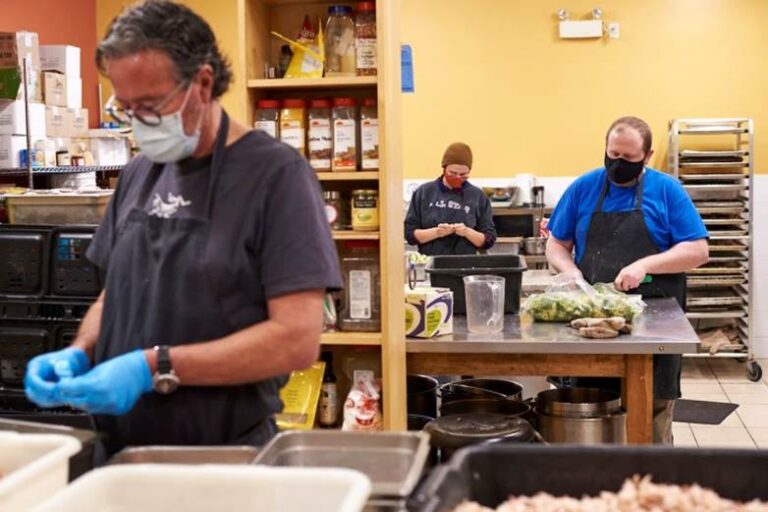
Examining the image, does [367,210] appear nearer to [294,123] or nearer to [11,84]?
[294,123]

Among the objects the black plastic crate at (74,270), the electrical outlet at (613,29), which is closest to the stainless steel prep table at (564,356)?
the black plastic crate at (74,270)

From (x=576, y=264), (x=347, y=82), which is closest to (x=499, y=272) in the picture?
(x=576, y=264)

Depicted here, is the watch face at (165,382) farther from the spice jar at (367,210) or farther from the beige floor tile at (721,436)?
the beige floor tile at (721,436)

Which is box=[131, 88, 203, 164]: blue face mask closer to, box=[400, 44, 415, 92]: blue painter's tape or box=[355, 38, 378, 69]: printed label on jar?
box=[355, 38, 378, 69]: printed label on jar

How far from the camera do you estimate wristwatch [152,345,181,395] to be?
5.87 feet

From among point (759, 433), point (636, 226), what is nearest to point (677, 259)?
point (636, 226)

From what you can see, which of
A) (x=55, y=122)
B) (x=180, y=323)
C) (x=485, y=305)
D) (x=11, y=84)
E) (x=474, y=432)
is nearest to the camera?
(x=180, y=323)

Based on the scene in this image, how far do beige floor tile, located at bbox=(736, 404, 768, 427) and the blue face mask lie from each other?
15.6 feet

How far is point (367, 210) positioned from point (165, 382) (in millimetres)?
1506

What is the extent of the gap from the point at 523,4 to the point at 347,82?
15.9 feet

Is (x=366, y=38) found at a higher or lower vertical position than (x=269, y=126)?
higher

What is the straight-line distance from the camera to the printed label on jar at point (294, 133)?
10.7 ft

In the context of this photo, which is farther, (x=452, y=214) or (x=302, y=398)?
(x=452, y=214)

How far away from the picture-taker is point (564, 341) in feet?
11.3
